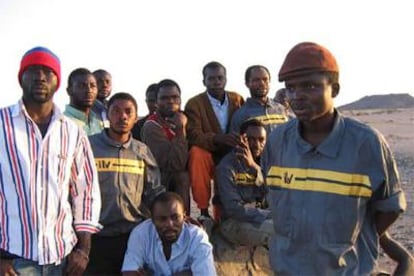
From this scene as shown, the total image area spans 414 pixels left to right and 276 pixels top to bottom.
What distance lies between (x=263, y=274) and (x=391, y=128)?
68.2 feet

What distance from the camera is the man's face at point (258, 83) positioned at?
6383 millimetres

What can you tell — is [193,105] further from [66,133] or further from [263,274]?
[66,133]

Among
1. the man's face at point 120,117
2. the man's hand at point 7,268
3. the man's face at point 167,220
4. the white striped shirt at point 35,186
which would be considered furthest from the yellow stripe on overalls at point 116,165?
the man's hand at point 7,268

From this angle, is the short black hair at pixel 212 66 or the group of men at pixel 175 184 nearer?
the group of men at pixel 175 184

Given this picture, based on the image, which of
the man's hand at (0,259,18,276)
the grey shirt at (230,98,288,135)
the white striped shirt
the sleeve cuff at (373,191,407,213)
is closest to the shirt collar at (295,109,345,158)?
the sleeve cuff at (373,191,407,213)

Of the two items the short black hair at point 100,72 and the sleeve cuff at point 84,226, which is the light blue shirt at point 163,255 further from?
the short black hair at point 100,72

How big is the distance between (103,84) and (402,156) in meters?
12.8

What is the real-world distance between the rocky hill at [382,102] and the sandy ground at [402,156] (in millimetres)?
18059

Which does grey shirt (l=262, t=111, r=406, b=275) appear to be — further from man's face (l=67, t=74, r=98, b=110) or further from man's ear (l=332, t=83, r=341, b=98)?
man's face (l=67, t=74, r=98, b=110)

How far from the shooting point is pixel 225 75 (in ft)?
21.4

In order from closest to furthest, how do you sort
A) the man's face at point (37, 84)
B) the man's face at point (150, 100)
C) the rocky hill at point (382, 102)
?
the man's face at point (37, 84) → the man's face at point (150, 100) → the rocky hill at point (382, 102)

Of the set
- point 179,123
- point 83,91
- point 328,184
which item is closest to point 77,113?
point 83,91

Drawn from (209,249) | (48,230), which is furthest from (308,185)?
(209,249)

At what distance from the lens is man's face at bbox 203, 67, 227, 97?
253 inches
